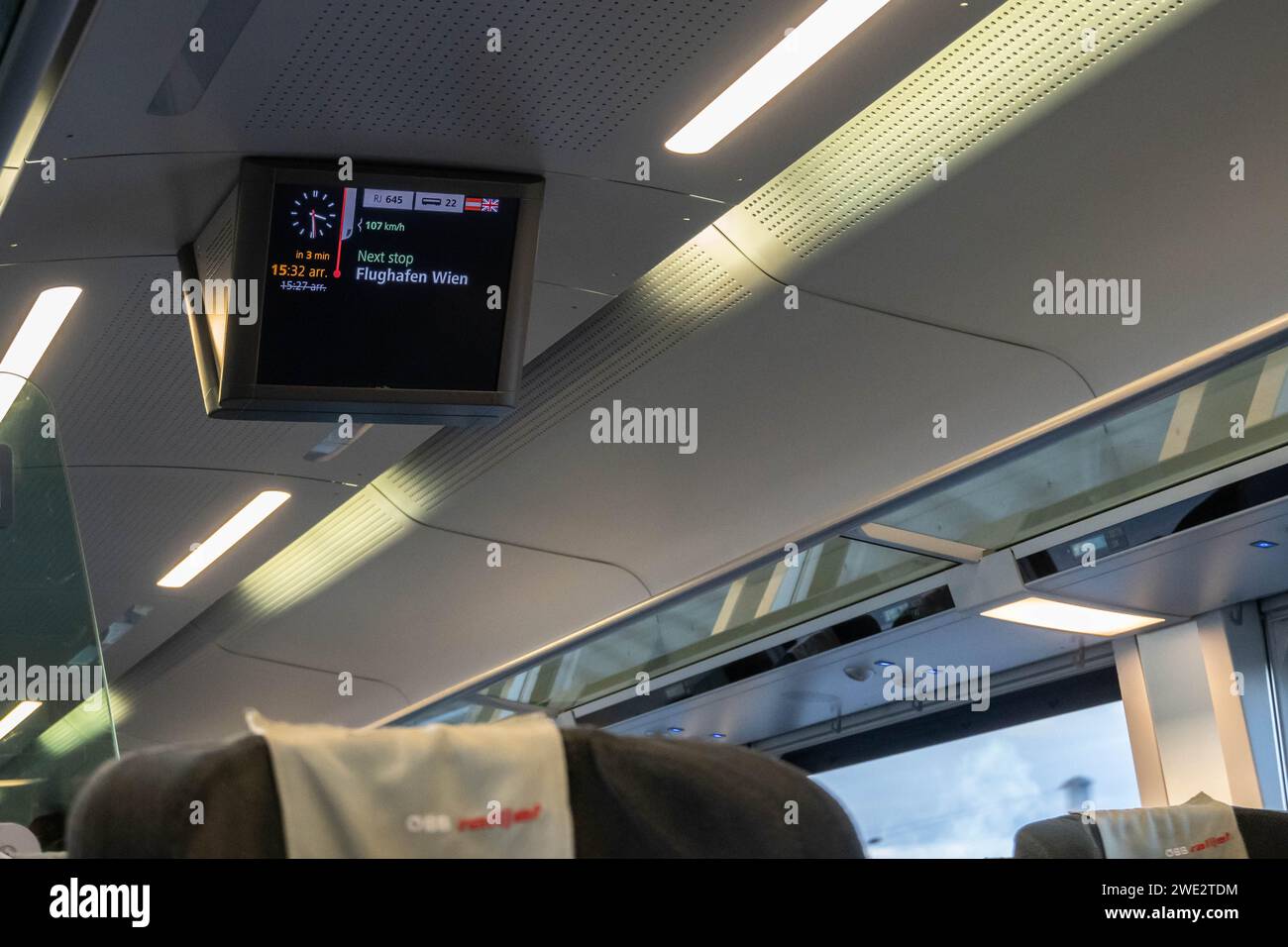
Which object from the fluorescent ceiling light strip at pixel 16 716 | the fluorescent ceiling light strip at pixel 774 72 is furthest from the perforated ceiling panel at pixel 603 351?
the fluorescent ceiling light strip at pixel 16 716

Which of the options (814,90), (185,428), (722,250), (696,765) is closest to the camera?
(696,765)

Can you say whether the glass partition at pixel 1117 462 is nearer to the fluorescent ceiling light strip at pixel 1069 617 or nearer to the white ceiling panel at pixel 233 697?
the fluorescent ceiling light strip at pixel 1069 617

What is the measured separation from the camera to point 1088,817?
3.55 meters

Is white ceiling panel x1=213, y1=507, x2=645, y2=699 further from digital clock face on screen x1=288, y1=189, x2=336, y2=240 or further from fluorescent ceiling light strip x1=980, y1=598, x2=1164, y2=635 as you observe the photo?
digital clock face on screen x1=288, y1=189, x2=336, y2=240

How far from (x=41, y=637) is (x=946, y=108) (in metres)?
2.79

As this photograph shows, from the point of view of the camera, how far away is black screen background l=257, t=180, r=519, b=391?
3.99 meters

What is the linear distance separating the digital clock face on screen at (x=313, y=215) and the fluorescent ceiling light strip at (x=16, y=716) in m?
1.46

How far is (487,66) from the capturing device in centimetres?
373

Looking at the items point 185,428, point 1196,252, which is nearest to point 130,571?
point 185,428

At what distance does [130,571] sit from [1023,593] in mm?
4801

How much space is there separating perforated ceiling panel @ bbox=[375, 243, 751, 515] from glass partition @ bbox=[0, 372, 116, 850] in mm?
2098

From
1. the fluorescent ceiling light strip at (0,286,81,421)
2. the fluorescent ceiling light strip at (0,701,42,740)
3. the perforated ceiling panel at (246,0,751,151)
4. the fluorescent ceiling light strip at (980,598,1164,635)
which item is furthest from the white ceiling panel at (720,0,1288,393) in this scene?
the fluorescent ceiling light strip at (0,701,42,740)

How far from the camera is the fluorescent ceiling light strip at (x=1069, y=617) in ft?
22.9
